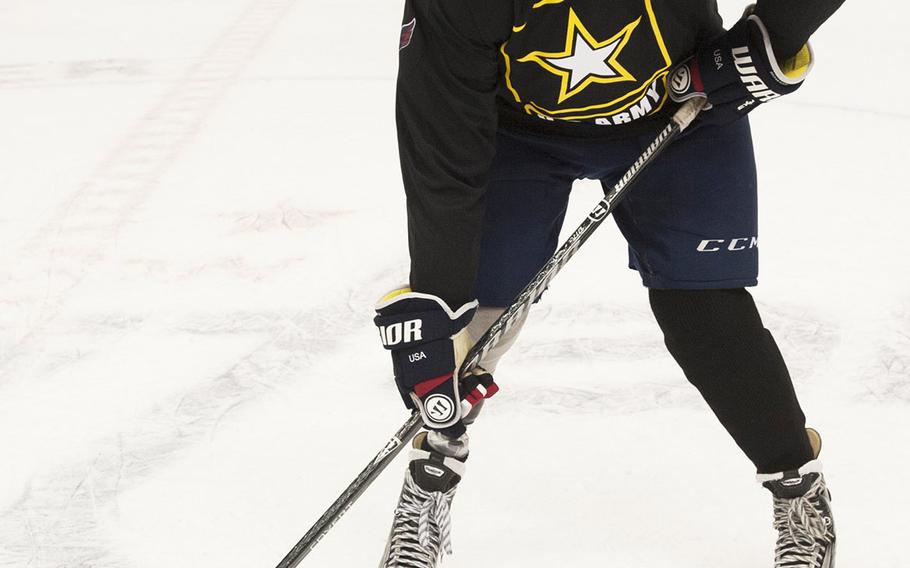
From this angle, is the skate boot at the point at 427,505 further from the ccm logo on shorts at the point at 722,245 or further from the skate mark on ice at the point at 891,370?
the skate mark on ice at the point at 891,370

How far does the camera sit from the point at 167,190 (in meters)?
2.69

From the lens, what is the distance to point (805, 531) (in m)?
1.29

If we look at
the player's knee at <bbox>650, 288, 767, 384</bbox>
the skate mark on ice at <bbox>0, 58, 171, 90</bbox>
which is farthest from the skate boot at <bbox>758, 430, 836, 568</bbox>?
the skate mark on ice at <bbox>0, 58, 171, 90</bbox>

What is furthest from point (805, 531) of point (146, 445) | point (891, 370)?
point (146, 445)

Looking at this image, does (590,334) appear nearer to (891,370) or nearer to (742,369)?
(891,370)

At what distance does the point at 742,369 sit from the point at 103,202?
6.07ft

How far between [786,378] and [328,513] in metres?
0.58

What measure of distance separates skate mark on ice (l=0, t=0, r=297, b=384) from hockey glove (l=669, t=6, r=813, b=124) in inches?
51.2

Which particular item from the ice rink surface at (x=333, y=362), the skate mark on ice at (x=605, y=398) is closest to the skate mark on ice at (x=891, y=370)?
the ice rink surface at (x=333, y=362)

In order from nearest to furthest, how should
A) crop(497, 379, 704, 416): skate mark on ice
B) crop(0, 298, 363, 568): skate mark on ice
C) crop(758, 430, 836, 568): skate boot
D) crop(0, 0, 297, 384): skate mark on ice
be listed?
crop(758, 430, 836, 568): skate boot
crop(0, 298, 363, 568): skate mark on ice
crop(497, 379, 704, 416): skate mark on ice
crop(0, 0, 297, 384): skate mark on ice

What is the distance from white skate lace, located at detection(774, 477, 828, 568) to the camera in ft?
4.23

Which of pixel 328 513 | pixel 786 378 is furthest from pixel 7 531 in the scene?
pixel 786 378

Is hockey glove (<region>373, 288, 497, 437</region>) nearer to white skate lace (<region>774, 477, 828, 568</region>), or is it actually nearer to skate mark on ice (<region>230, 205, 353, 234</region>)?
white skate lace (<region>774, 477, 828, 568</region>)

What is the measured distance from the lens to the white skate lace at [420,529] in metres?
1.34
